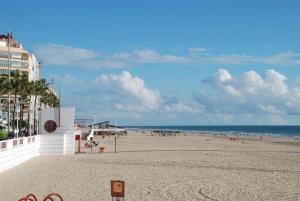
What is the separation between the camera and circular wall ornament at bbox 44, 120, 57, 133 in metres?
34.8

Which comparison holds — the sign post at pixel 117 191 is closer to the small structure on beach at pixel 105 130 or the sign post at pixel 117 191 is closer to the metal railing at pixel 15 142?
the metal railing at pixel 15 142

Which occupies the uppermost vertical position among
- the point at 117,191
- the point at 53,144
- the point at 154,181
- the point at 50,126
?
the point at 50,126

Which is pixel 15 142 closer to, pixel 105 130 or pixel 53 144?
pixel 53 144

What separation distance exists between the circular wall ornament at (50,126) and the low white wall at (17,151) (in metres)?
2.34

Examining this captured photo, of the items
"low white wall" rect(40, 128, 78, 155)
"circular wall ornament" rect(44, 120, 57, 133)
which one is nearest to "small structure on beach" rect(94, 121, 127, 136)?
"circular wall ornament" rect(44, 120, 57, 133)

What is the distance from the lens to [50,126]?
34.9 metres

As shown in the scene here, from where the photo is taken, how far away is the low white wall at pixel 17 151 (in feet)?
71.7

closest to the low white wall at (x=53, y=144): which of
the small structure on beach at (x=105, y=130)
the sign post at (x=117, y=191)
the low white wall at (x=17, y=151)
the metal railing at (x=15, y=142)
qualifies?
the low white wall at (x=17, y=151)

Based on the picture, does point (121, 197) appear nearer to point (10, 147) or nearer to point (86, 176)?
point (86, 176)

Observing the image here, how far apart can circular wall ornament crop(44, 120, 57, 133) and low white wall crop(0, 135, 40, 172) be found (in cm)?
234

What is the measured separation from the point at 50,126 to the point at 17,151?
972 centimetres

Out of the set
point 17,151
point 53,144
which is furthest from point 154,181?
point 53,144

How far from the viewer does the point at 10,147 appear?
23.4 metres

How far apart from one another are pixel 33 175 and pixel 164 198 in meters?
7.88
